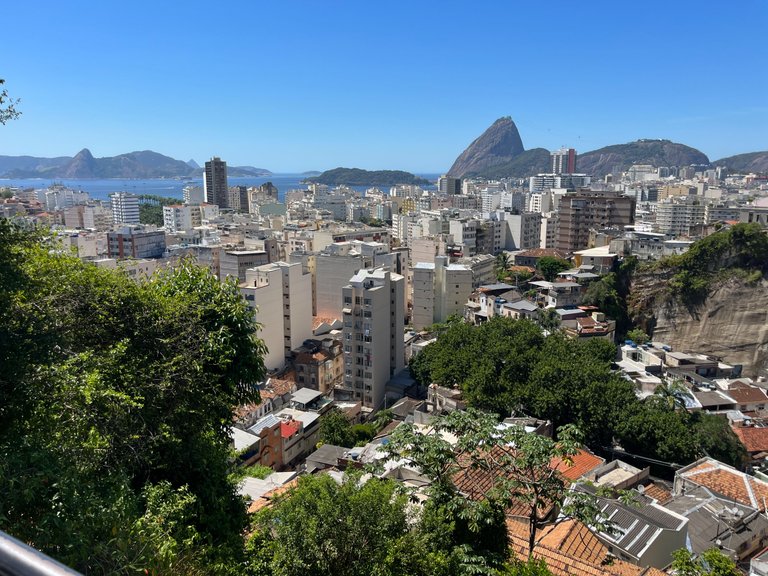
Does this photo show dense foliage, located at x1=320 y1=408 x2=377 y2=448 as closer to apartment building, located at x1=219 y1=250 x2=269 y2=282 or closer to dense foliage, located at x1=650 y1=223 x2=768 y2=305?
apartment building, located at x1=219 y1=250 x2=269 y2=282

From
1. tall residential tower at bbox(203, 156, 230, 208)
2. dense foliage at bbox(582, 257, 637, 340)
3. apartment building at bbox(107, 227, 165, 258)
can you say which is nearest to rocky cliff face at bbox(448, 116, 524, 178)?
tall residential tower at bbox(203, 156, 230, 208)

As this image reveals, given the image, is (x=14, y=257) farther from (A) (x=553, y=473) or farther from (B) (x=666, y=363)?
(B) (x=666, y=363)

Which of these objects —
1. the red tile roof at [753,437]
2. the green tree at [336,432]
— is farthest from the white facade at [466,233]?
the green tree at [336,432]

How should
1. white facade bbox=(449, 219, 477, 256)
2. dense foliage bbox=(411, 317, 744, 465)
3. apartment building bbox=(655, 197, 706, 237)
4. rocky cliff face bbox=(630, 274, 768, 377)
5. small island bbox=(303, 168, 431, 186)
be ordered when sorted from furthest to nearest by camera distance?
small island bbox=(303, 168, 431, 186) → apartment building bbox=(655, 197, 706, 237) → white facade bbox=(449, 219, 477, 256) → rocky cliff face bbox=(630, 274, 768, 377) → dense foliage bbox=(411, 317, 744, 465)

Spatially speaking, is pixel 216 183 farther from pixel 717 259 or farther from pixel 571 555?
pixel 571 555

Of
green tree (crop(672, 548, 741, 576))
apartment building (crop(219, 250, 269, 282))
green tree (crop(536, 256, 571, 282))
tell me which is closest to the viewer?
green tree (crop(672, 548, 741, 576))

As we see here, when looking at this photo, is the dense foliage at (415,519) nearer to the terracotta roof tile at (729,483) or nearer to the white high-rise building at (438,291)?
the terracotta roof tile at (729,483)

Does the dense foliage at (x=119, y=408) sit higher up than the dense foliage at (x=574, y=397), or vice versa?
the dense foliage at (x=119, y=408)
